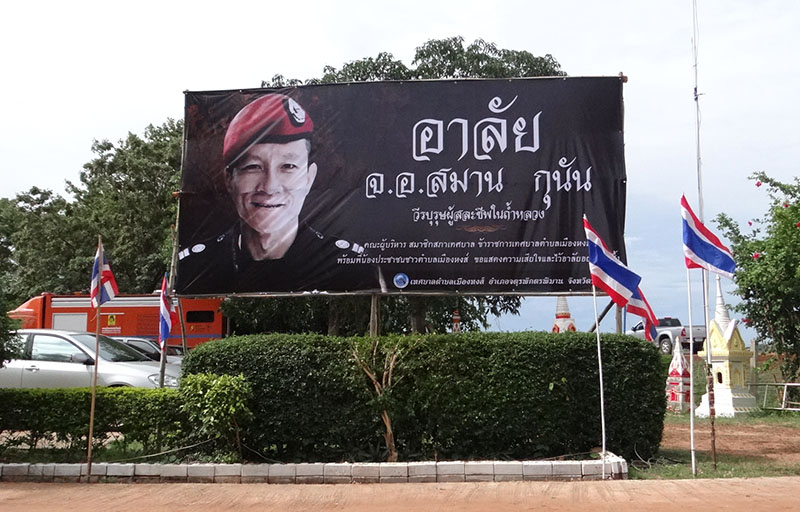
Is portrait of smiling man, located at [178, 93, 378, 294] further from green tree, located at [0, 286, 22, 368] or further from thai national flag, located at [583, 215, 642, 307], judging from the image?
thai national flag, located at [583, 215, 642, 307]

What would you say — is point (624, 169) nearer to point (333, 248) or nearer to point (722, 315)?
point (333, 248)

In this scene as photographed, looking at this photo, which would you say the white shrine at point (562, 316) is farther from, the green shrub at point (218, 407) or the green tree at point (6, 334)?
the green tree at point (6, 334)

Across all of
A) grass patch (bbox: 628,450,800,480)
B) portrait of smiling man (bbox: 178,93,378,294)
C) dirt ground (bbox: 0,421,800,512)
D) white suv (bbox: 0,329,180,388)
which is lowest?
dirt ground (bbox: 0,421,800,512)

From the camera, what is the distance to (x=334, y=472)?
8.59m

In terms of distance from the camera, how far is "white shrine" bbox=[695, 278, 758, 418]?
1789 centimetres

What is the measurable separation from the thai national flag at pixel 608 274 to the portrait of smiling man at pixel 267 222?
12.1 feet

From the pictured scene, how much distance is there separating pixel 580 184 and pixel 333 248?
3.75 meters

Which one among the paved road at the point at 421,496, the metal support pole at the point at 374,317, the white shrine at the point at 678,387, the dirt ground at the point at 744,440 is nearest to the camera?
the paved road at the point at 421,496

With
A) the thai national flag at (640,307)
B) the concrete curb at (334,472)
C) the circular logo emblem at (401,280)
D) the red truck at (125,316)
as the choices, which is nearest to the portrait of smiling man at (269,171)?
the circular logo emblem at (401,280)

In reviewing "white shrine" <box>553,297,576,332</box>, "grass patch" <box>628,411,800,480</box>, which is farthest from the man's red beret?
"white shrine" <box>553,297,576,332</box>

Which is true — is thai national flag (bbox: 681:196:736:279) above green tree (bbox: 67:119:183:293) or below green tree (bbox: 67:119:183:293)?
below

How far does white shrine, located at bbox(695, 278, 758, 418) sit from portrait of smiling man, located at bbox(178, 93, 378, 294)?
35.5 feet

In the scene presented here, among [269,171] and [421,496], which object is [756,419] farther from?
[269,171]

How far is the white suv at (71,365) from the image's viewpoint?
1208cm
